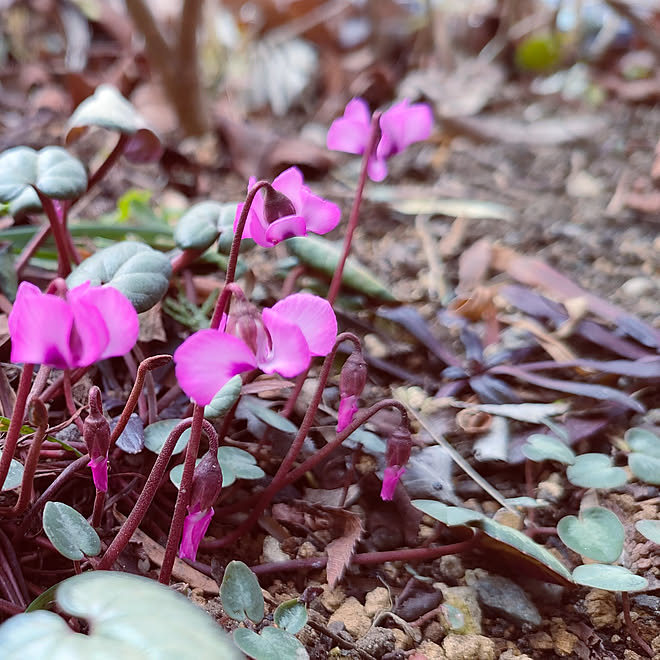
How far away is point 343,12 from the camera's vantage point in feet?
9.96

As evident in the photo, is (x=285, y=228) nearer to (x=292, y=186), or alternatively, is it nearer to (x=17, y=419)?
(x=292, y=186)

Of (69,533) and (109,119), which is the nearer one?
(69,533)

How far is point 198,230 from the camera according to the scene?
3.39ft

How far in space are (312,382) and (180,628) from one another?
65 centimetres

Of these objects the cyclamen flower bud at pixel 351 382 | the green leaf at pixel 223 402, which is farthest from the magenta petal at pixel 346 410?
the green leaf at pixel 223 402

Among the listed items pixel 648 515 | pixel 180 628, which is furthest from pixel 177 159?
pixel 180 628

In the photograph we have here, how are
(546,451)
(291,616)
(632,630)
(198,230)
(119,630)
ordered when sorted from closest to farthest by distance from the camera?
1. (119,630)
2. (291,616)
3. (632,630)
4. (546,451)
5. (198,230)

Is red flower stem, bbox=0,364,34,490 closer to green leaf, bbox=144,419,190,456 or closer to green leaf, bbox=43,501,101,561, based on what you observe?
green leaf, bbox=43,501,101,561

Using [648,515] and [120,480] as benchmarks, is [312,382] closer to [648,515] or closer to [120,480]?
[120,480]

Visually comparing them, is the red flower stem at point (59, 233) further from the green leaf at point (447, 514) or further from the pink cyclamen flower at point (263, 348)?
the green leaf at point (447, 514)

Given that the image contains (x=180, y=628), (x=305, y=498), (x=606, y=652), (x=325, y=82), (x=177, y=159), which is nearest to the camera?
(x=180, y=628)

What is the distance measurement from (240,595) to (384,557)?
0.22 meters

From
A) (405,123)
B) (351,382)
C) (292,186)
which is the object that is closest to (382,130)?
(405,123)

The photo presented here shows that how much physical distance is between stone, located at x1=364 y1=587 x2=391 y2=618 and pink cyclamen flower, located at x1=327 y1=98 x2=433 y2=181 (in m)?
0.51
